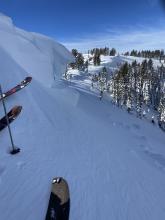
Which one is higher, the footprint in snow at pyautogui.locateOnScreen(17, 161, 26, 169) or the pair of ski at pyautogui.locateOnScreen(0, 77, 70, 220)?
the footprint in snow at pyautogui.locateOnScreen(17, 161, 26, 169)

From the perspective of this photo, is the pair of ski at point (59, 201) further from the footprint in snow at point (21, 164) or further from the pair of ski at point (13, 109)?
the pair of ski at point (13, 109)

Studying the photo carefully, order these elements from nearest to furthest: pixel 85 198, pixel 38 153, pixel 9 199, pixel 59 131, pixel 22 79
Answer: pixel 9 199 < pixel 85 198 < pixel 38 153 < pixel 59 131 < pixel 22 79

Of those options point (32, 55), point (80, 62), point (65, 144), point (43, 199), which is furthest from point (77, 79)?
point (43, 199)

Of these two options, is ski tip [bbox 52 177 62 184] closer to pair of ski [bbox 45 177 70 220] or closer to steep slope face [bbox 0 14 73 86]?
pair of ski [bbox 45 177 70 220]

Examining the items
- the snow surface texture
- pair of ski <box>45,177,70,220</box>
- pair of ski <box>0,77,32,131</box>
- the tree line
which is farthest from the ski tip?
the tree line

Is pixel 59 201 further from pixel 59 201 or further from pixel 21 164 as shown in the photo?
pixel 21 164

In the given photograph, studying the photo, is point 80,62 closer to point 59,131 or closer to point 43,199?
point 59,131

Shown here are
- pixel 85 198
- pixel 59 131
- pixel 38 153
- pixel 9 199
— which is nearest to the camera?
pixel 9 199

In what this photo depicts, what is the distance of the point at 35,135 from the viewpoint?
21.7 meters

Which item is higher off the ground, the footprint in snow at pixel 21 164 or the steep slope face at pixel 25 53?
the steep slope face at pixel 25 53

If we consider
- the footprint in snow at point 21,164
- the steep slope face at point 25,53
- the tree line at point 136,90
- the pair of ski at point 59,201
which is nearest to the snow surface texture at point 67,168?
the footprint in snow at point 21,164

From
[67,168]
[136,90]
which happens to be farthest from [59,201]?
[136,90]

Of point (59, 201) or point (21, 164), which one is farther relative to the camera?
point (21, 164)

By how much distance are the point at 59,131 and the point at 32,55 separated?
60.6 feet
